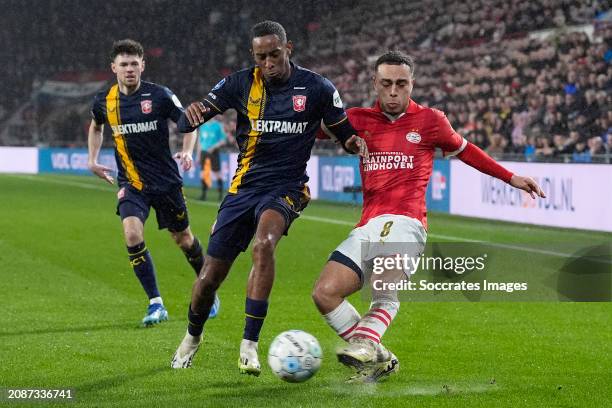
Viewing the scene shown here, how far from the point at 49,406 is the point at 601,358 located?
11.0 ft

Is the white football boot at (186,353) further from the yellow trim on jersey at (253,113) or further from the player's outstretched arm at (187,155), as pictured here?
the player's outstretched arm at (187,155)

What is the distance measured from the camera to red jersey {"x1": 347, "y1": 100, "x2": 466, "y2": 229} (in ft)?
19.8

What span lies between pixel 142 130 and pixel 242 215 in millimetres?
2546

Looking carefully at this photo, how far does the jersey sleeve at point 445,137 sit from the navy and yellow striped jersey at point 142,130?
2.77 m

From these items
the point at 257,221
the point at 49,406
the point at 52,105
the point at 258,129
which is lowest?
the point at 49,406

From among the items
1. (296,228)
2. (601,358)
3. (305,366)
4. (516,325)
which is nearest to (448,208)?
(296,228)

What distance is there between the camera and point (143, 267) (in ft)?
27.3

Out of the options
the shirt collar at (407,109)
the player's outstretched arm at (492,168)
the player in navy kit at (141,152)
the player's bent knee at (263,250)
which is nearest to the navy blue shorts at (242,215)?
the player's bent knee at (263,250)

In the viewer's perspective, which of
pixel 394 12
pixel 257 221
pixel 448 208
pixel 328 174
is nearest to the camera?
pixel 257 221

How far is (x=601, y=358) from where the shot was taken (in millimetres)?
6781

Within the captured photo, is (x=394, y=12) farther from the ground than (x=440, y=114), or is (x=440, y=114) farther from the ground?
(x=394, y=12)

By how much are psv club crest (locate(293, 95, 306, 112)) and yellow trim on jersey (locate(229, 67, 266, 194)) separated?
170 mm

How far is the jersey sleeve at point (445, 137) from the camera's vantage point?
619 centimetres

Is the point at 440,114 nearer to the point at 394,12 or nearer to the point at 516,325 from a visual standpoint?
the point at 516,325
